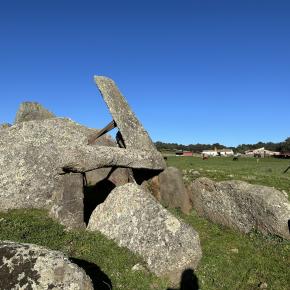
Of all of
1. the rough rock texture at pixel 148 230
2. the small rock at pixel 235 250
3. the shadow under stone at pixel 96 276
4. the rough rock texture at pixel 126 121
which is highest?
the rough rock texture at pixel 126 121

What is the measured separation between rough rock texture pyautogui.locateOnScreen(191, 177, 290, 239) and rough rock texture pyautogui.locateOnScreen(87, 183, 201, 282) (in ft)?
9.49

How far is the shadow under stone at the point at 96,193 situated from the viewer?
1705cm

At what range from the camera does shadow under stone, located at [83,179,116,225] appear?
17047mm

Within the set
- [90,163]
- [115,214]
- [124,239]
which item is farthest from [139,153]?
[124,239]

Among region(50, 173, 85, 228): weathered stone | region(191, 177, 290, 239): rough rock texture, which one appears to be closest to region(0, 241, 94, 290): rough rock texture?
region(50, 173, 85, 228): weathered stone

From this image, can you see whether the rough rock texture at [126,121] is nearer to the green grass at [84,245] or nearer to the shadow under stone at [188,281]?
the green grass at [84,245]

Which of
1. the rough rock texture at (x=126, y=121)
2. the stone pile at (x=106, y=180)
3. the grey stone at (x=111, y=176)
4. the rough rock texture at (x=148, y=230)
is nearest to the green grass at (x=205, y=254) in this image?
the rough rock texture at (x=148, y=230)

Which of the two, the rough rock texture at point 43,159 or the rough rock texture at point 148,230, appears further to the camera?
the rough rock texture at point 43,159

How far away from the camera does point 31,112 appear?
24.6 m

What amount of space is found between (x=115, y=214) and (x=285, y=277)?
17.8 feet

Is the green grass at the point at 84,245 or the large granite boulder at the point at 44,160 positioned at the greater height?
the large granite boulder at the point at 44,160

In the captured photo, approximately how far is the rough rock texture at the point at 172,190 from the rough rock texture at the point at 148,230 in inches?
129

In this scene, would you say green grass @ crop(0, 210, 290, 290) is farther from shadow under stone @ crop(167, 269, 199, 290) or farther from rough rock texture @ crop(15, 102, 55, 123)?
rough rock texture @ crop(15, 102, 55, 123)

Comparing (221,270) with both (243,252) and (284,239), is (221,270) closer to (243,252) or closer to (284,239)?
(243,252)
